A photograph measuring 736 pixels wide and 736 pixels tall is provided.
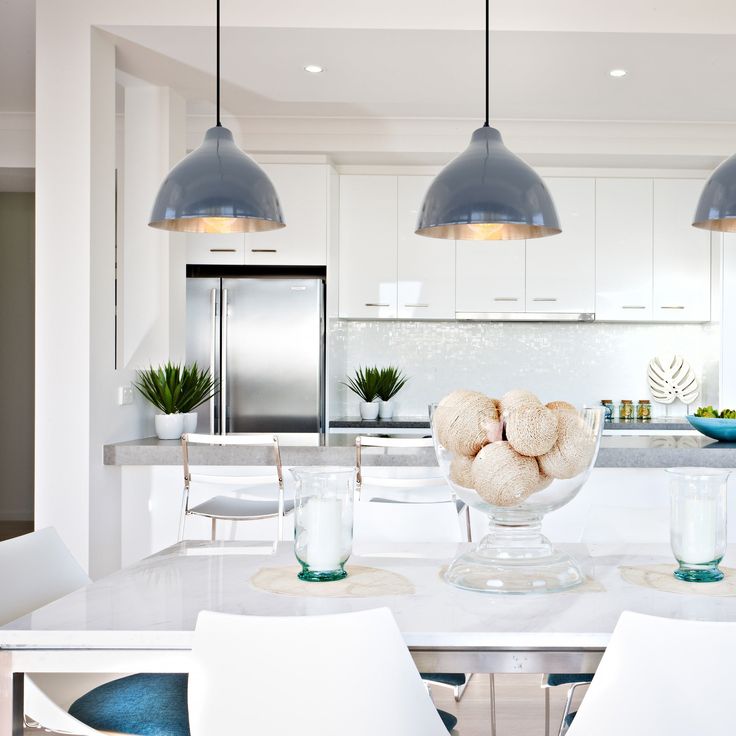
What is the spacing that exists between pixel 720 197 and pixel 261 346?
313 cm

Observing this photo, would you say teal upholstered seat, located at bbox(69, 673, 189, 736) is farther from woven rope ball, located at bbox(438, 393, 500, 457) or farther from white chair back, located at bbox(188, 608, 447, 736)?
woven rope ball, located at bbox(438, 393, 500, 457)

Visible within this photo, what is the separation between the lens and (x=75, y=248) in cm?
334

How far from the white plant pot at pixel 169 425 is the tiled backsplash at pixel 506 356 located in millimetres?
2118

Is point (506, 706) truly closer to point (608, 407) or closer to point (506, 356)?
point (608, 407)

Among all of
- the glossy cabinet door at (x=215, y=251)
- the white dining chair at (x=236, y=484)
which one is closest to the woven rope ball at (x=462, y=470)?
the white dining chair at (x=236, y=484)

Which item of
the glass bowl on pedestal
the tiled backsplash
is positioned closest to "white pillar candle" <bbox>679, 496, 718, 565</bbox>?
the glass bowl on pedestal

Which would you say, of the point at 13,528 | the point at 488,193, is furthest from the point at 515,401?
the point at 13,528

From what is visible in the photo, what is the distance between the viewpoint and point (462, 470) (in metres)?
1.59

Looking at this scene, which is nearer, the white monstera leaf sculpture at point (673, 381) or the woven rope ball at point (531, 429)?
the woven rope ball at point (531, 429)

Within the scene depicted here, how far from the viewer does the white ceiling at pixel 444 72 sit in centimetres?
345

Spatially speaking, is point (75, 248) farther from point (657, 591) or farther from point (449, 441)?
point (657, 591)

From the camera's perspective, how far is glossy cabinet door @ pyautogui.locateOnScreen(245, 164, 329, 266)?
5.06 m

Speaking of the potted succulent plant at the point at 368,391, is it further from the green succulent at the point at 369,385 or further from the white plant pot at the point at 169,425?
the white plant pot at the point at 169,425

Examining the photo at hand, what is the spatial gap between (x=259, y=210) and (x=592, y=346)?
404 cm
